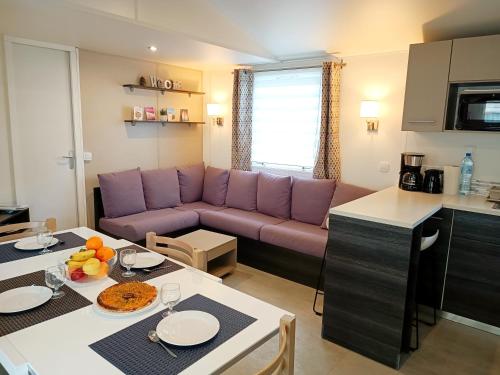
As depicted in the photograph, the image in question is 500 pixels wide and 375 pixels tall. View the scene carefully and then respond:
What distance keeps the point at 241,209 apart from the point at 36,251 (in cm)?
271

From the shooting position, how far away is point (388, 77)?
358 centimetres

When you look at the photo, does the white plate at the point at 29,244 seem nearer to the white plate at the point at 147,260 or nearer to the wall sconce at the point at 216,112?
the white plate at the point at 147,260

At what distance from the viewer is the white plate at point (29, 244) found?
1941 mm

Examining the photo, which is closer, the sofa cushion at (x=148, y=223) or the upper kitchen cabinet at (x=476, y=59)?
the upper kitchen cabinet at (x=476, y=59)

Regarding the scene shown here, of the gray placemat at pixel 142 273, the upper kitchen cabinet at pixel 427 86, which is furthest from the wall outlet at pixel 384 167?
the gray placemat at pixel 142 273

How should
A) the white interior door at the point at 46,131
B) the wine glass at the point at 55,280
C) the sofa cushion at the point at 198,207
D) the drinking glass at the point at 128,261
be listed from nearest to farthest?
1. the wine glass at the point at 55,280
2. the drinking glass at the point at 128,261
3. the white interior door at the point at 46,131
4. the sofa cushion at the point at 198,207

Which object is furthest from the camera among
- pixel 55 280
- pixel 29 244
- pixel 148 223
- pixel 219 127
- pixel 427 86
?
pixel 219 127

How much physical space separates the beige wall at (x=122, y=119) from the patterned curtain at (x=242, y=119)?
735 mm

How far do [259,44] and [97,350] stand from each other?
358 cm

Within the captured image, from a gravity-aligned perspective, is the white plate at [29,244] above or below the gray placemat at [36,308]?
above

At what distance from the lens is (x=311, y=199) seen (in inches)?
153

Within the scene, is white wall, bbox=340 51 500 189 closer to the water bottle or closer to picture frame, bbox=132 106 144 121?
the water bottle

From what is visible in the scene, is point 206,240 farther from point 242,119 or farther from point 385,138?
point 385,138

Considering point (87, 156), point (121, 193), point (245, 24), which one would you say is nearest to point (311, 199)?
point (245, 24)
